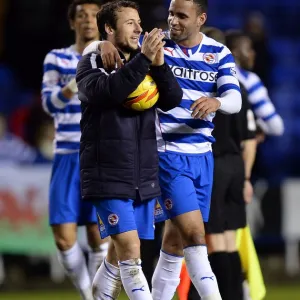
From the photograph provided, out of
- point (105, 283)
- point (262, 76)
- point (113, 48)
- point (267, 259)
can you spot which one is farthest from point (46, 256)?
point (113, 48)

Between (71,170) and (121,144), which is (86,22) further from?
(121,144)

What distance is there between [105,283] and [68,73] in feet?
6.45

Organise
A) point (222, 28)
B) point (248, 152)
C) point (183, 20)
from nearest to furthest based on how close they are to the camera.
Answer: point (183, 20) → point (248, 152) → point (222, 28)

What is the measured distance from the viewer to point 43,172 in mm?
11344

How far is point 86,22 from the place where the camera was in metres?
8.35

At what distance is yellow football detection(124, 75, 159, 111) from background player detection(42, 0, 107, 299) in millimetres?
1769

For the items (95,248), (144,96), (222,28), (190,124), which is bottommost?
(95,248)

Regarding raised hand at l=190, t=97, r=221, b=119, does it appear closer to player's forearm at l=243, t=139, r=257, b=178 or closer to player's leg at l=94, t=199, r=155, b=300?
player's leg at l=94, t=199, r=155, b=300

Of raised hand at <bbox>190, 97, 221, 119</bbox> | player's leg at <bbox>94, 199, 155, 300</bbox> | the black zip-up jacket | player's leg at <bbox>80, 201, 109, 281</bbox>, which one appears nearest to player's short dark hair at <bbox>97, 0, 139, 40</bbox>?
the black zip-up jacket

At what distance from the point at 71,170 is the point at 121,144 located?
71.8 inches

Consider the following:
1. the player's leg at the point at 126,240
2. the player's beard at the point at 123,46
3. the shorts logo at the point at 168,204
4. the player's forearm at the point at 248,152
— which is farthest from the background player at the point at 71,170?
the player's leg at the point at 126,240

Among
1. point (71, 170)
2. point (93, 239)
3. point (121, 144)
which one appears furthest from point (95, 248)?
point (121, 144)

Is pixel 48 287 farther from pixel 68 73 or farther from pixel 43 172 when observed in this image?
pixel 68 73

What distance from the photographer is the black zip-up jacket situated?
6652 mm
